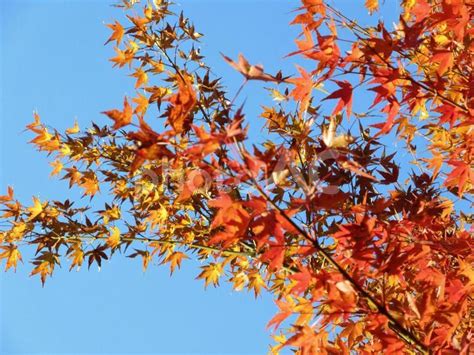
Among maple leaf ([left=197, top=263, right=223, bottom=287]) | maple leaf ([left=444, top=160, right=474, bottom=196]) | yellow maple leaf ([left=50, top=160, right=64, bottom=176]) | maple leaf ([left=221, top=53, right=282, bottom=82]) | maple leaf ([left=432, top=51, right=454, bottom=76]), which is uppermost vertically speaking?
yellow maple leaf ([left=50, top=160, right=64, bottom=176])

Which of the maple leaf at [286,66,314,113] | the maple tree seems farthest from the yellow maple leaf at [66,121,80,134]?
the maple leaf at [286,66,314,113]

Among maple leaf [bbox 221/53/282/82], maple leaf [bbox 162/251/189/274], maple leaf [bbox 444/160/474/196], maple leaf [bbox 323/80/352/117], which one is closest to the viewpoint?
maple leaf [bbox 221/53/282/82]

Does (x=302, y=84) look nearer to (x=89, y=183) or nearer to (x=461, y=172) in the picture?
(x=461, y=172)

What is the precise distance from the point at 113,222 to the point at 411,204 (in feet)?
4.91

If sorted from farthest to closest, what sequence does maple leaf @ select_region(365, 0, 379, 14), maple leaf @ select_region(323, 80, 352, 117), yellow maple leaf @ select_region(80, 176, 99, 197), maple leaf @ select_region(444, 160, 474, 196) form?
maple leaf @ select_region(365, 0, 379, 14)
yellow maple leaf @ select_region(80, 176, 99, 197)
maple leaf @ select_region(444, 160, 474, 196)
maple leaf @ select_region(323, 80, 352, 117)

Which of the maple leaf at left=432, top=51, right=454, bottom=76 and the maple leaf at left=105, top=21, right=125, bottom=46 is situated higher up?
the maple leaf at left=105, top=21, right=125, bottom=46

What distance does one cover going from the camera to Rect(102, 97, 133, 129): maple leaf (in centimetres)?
127

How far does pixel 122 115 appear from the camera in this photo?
1285 millimetres

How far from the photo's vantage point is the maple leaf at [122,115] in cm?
127

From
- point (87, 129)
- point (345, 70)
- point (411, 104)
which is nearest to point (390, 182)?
point (411, 104)

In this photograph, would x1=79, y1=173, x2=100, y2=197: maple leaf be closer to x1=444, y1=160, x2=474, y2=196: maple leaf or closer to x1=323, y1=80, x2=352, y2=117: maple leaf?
x1=323, y1=80, x2=352, y2=117: maple leaf

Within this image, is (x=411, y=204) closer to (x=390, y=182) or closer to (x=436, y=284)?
(x=390, y=182)

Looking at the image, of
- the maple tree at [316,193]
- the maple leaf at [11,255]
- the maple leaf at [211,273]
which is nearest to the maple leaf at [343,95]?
the maple tree at [316,193]

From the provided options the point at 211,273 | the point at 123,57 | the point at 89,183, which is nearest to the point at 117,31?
the point at 123,57
